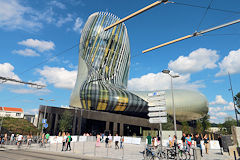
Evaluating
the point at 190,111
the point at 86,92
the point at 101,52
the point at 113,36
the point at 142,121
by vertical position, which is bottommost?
the point at 142,121

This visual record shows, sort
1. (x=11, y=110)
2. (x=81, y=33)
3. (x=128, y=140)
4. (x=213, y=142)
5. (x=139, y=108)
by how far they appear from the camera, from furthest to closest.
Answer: (x=11, y=110) → (x=81, y=33) → (x=139, y=108) → (x=128, y=140) → (x=213, y=142)

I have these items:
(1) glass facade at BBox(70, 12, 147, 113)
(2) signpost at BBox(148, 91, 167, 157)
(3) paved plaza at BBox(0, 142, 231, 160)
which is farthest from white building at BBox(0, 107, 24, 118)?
(2) signpost at BBox(148, 91, 167, 157)

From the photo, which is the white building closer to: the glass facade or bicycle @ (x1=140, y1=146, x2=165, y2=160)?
the glass facade

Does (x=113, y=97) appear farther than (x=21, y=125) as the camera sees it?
Yes

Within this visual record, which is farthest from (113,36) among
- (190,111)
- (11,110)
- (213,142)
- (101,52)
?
(11,110)

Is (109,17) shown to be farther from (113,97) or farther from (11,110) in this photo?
(11,110)

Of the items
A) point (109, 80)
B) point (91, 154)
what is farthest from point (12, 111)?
point (91, 154)

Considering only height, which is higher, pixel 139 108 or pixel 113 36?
pixel 113 36

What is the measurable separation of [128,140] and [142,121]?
21.2 meters

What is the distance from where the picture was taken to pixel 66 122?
1692 inches

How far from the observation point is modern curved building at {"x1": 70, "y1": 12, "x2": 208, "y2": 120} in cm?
5681

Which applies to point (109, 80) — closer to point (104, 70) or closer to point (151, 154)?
point (104, 70)

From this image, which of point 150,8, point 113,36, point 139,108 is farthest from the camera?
point 113,36

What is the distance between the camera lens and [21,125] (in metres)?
44.3
